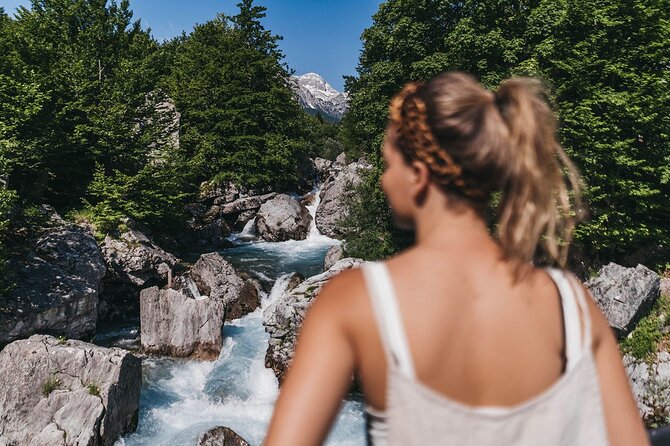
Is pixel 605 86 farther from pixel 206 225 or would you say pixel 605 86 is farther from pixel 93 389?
pixel 206 225

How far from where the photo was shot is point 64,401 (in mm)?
9328

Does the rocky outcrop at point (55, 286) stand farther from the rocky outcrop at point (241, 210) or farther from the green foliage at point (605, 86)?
the rocky outcrop at point (241, 210)

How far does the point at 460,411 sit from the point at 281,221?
28046 millimetres

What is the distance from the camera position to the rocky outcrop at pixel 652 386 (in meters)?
10.5

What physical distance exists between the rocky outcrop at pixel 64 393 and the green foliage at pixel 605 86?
11603mm

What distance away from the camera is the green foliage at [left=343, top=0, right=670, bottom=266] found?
43.4 ft

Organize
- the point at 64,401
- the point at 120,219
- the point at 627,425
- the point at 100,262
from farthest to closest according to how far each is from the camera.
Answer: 1. the point at 120,219
2. the point at 100,262
3. the point at 64,401
4. the point at 627,425

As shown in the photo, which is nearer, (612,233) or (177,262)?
(612,233)

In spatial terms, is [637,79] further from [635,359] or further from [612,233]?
Result: [635,359]

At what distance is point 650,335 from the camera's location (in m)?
12.1

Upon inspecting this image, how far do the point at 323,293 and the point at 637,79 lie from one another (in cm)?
1671

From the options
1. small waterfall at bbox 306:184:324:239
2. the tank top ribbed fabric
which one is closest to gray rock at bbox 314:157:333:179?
small waterfall at bbox 306:184:324:239

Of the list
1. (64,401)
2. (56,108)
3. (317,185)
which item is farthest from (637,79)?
(317,185)

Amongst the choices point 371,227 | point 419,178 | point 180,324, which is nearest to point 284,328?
point 180,324
